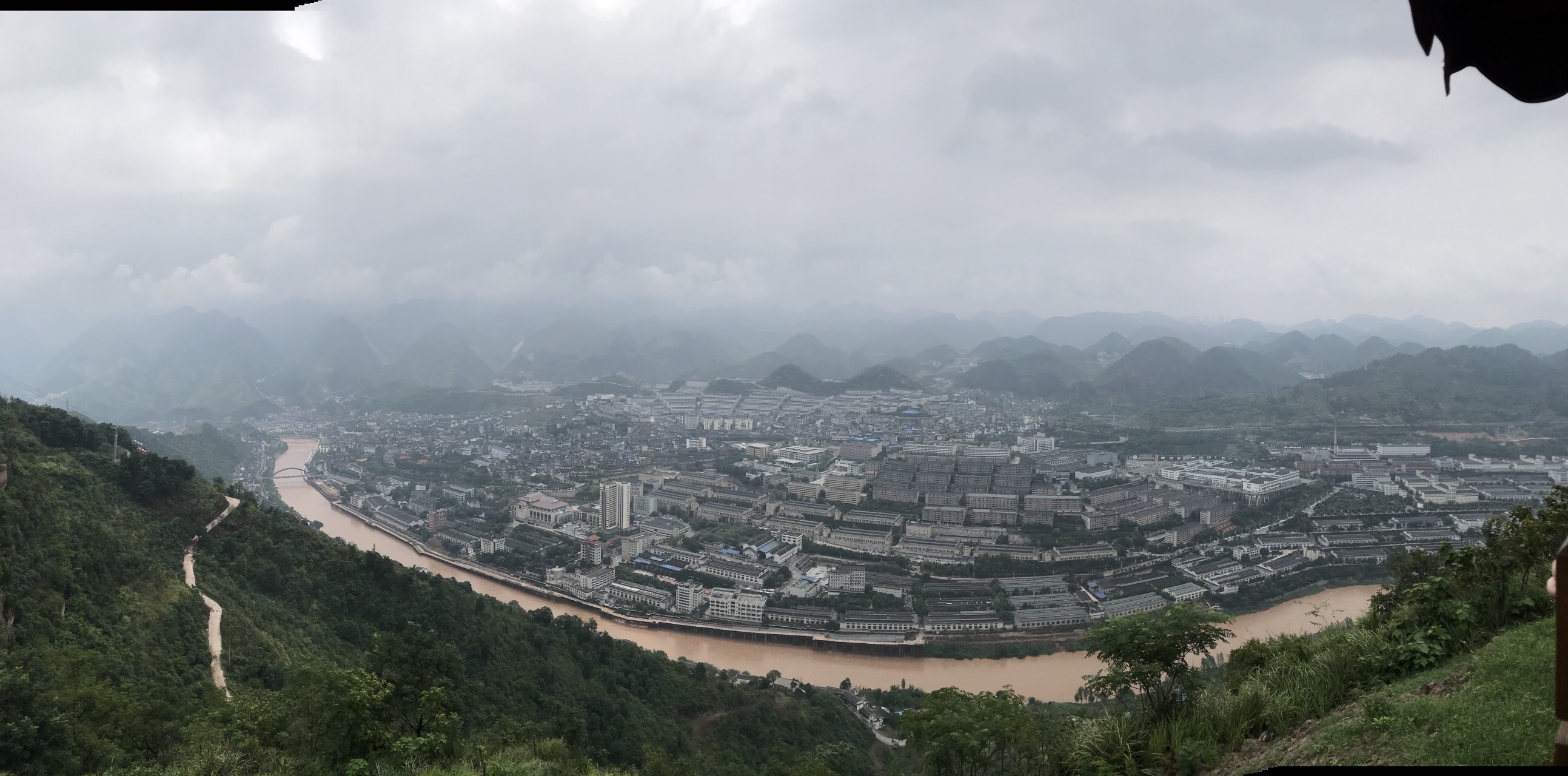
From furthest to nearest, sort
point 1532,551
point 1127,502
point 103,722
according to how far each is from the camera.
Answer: point 1127,502
point 103,722
point 1532,551

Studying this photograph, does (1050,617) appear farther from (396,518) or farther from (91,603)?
(396,518)

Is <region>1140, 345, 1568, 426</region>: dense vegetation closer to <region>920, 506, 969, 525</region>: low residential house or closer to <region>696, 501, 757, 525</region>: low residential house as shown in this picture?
<region>920, 506, 969, 525</region>: low residential house

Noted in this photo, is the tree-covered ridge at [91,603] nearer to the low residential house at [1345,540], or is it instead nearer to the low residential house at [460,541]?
the low residential house at [460,541]

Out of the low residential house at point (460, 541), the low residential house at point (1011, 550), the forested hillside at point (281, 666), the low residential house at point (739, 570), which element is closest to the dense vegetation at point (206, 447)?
the low residential house at point (460, 541)

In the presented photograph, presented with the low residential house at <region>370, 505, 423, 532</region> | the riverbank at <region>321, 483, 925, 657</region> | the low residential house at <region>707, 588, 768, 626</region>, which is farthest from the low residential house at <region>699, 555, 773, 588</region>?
the low residential house at <region>370, 505, 423, 532</region>

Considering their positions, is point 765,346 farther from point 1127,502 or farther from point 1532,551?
point 1532,551

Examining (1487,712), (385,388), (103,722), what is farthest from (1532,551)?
(385,388)
